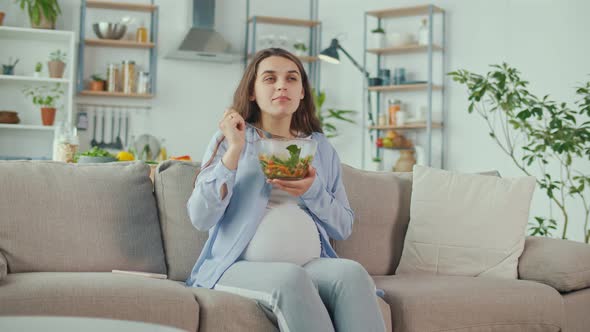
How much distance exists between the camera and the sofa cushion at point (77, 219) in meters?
2.26

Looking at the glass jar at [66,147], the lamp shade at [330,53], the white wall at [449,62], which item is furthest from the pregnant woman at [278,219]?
the white wall at [449,62]

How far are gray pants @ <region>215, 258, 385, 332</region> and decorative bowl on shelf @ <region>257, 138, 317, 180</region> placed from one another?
0.83 ft

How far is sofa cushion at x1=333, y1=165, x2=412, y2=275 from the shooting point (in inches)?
106

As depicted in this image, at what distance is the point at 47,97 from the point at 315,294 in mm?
4549

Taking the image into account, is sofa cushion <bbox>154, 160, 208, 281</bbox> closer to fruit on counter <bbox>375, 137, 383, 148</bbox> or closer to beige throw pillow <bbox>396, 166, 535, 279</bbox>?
beige throw pillow <bbox>396, 166, 535, 279</bbox>

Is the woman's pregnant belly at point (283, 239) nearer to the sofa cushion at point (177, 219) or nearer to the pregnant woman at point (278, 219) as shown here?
the pregnant woman at point (278, 219)

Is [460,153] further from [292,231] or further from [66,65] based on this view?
[292,231]

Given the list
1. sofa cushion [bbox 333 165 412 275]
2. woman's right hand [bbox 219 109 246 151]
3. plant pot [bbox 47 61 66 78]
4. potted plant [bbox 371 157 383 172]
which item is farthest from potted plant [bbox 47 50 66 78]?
woman's right hand [bbox 219 109 246 151]

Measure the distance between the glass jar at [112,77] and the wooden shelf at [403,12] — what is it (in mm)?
2187

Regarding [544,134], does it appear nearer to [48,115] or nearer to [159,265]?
[159,265]

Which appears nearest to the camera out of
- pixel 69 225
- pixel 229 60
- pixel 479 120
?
pixel 69 225

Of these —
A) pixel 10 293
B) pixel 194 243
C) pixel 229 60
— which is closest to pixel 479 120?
pixel 229 60

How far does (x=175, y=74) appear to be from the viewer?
6.39 metres

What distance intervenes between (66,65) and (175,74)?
3.00ft
